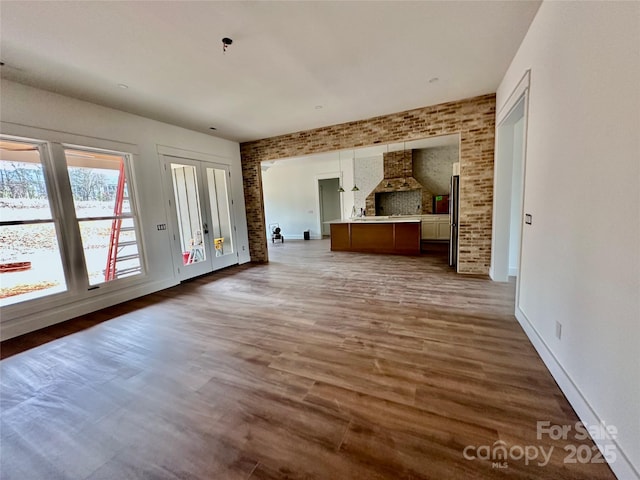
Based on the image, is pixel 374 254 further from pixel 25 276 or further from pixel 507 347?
pixel 25 276

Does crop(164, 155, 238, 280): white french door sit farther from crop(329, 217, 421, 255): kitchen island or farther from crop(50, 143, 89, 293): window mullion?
crop(329, 217, 421, 255): kitchen island

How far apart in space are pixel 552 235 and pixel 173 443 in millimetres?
2986

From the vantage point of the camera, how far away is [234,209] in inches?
245

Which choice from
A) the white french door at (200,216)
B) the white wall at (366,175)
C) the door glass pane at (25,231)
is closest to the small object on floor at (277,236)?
the white wall at (366,175)

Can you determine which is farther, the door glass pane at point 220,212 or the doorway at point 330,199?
the doorway at point 330,199

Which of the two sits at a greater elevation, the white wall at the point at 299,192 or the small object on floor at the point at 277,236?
the white wall at the point at 299,192

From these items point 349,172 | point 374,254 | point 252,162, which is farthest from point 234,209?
point 349,172

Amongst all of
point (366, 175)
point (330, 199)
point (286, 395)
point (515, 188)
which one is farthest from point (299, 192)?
point (286, 395)

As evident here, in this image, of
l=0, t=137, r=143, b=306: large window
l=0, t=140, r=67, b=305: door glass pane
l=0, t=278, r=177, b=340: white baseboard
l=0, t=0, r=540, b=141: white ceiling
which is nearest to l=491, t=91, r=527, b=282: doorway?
l=0, t=0, r=540, b=141: white ceiling

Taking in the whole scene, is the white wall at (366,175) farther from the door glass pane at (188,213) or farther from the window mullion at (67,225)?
the window mullion at (67,225)

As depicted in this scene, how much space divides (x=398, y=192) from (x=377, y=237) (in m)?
3.00

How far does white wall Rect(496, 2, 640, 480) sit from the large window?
17.7 ft

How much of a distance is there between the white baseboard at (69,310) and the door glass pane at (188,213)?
94 centimetres

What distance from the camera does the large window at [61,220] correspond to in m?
3.05
